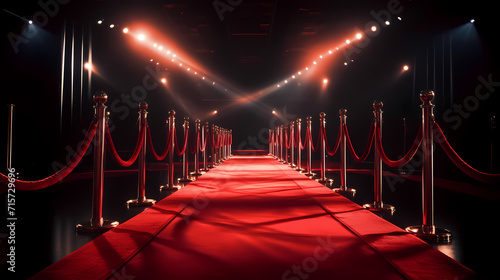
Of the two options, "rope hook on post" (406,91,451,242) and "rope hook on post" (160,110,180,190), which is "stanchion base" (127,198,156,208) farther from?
"rope hook on post" (406,91,451,242)

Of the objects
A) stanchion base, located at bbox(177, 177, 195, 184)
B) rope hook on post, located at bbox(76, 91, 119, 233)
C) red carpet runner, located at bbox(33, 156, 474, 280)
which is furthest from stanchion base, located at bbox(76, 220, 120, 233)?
stanchion base, located at bbox(177, 177, 195, 184)

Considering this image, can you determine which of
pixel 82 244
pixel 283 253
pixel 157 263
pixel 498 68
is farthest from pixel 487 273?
pixel 498 68

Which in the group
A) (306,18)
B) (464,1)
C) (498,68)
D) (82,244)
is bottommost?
(82,244)

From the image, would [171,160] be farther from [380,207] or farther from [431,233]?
[431,233]

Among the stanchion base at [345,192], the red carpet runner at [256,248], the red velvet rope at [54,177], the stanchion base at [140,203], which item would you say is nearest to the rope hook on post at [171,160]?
the stanchion base at [140,203]

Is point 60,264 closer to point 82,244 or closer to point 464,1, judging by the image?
point 82,244

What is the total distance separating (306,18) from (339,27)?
1.11 metres

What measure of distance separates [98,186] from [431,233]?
3055 mm

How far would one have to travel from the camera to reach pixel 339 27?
30.8 feet

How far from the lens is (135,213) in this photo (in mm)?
3766

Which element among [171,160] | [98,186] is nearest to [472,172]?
[98,186]

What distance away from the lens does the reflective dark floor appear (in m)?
2.27

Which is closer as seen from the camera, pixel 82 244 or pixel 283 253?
pixel 283 253

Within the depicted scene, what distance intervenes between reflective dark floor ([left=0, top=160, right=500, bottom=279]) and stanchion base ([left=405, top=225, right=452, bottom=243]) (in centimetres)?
7
